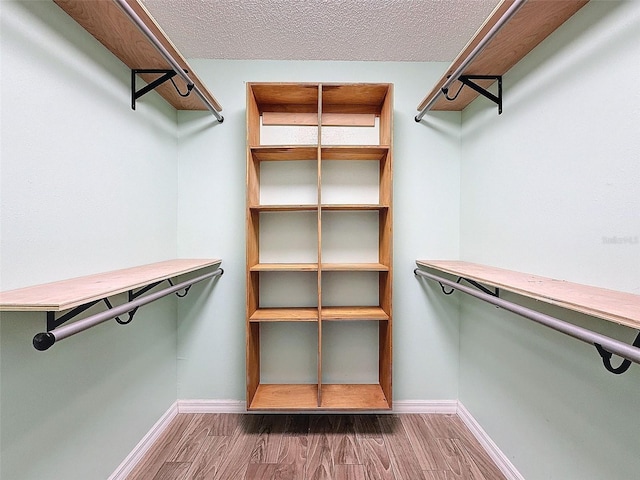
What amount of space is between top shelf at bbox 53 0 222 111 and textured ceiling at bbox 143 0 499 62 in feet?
1.24

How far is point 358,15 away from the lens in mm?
1657

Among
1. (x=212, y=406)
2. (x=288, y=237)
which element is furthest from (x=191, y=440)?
(x=288, y=237)

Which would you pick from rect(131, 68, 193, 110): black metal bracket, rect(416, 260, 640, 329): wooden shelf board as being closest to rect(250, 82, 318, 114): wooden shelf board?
rect(131, 68, 193, 110): black metal bracket

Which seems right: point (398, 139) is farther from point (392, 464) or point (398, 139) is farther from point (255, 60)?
point (392, 464)

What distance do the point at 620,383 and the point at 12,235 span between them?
6.54 ft

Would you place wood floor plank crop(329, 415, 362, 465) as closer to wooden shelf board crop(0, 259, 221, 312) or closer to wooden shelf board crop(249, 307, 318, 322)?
wooden shelf board crop(249, 307, 318, 322)

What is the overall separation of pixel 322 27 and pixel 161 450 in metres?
2.60

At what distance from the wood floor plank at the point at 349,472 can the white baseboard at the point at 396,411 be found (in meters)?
0.58

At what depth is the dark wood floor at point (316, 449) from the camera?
5.08 feet

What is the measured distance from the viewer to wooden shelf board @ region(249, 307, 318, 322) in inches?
69.8

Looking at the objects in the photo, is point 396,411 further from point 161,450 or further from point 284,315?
point 161,450

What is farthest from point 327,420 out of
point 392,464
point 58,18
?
point 58,18

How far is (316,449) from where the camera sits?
1.71 meters

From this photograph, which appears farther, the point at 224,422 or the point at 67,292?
the point at 224,422
